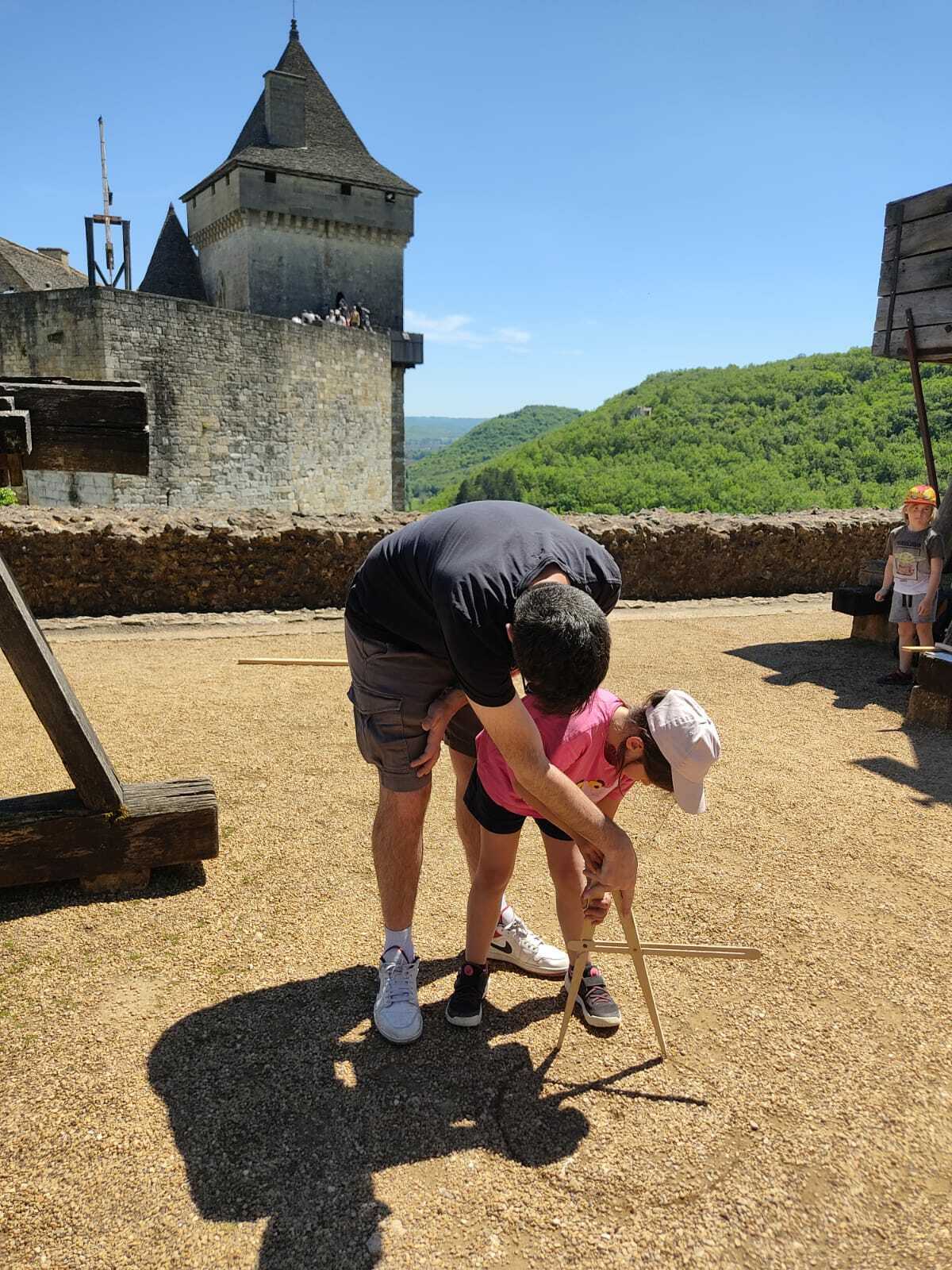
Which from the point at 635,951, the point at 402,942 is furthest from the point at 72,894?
the point at 635,951

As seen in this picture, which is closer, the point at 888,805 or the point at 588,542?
the point at 588,542

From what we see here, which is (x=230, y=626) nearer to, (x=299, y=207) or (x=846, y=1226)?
(x=846, y=1226)

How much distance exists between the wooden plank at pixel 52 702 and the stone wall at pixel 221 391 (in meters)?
14.0

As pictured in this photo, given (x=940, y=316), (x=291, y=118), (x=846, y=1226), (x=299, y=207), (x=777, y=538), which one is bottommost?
(x=846, y=1226)

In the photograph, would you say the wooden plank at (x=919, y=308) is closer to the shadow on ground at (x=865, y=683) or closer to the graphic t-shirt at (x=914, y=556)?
the graphic t-shirt at (x=914, y=556)

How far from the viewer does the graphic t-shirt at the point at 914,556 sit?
21.6 ft

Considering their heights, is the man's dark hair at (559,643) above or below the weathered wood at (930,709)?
above

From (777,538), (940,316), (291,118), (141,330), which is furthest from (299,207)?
(940,316)

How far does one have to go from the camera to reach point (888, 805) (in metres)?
4.39

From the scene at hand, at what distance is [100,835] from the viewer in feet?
10.8

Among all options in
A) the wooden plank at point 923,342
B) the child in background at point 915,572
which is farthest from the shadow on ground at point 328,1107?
the wooden plank at point 923,342

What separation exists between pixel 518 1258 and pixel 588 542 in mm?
1578

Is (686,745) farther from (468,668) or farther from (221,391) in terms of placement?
(221,391)

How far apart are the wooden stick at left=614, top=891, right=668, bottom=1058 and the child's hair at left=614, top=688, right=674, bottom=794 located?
0.32 meters
